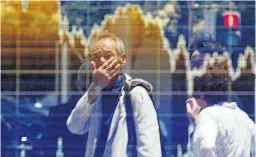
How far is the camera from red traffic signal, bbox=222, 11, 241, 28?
5402mm

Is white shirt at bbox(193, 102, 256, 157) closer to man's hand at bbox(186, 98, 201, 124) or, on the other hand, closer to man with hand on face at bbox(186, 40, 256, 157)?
man with hand on face at bbox(186, 40, 256, 157)

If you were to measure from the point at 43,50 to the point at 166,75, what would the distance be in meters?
0.69

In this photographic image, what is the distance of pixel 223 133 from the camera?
452cm

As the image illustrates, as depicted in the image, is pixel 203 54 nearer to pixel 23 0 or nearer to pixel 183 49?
pixel 183 49

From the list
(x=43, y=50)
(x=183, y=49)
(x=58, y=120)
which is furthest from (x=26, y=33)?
(x=183, y=49)

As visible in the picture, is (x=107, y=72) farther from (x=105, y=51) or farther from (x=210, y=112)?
(x=210, y=112)

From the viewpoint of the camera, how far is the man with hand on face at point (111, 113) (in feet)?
15.0

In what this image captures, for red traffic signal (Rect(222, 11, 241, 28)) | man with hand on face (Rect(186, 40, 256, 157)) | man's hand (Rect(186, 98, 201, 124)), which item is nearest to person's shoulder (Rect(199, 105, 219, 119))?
man with hand on face (Rect(186, 40, 256, 157))

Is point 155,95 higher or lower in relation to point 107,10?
lower

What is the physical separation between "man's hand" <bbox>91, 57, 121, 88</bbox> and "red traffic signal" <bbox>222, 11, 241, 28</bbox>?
911 millimetres

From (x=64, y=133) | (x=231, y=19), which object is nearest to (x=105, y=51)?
(x=64, y=133)

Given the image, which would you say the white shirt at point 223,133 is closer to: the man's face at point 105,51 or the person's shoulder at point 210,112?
the person's shoulder at point 210,112

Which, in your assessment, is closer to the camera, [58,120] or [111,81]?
[111,81]

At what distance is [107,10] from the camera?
17.9 ft
